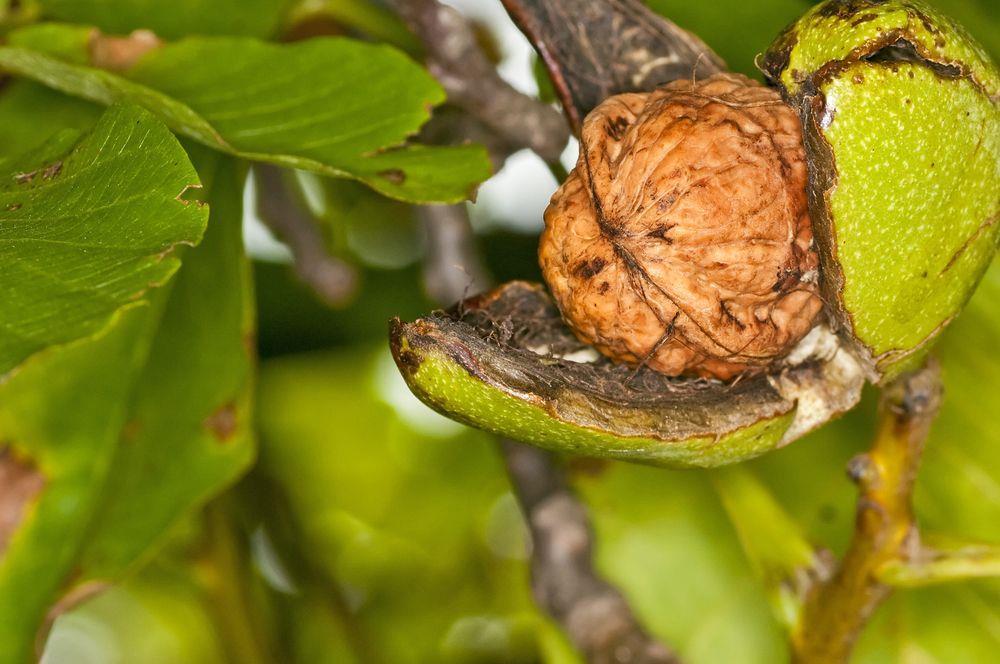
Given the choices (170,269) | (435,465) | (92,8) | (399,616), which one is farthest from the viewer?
(435,465)

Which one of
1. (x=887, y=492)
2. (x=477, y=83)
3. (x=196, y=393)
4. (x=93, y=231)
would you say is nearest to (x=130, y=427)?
(x=196, y=393)

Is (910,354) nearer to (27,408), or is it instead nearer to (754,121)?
(754,121)

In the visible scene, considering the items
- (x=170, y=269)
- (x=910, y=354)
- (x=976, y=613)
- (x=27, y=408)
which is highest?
(x=910, y=354)

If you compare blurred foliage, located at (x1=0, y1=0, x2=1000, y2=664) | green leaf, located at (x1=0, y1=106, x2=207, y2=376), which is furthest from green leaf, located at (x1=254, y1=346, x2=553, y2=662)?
green leaf, located at (x1=0, y1=106, x2=207, y2=376)

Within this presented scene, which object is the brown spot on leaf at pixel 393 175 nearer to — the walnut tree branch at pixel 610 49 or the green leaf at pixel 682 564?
the walnut tree branch at pixel 610 49

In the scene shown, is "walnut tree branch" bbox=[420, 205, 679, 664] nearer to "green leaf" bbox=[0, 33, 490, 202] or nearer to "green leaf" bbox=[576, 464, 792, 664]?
"green leaf" bbox=[576, 464, 792, 664]

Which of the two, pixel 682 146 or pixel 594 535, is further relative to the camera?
pixel 594 535

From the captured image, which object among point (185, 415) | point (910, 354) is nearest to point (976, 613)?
point (910, 354)
